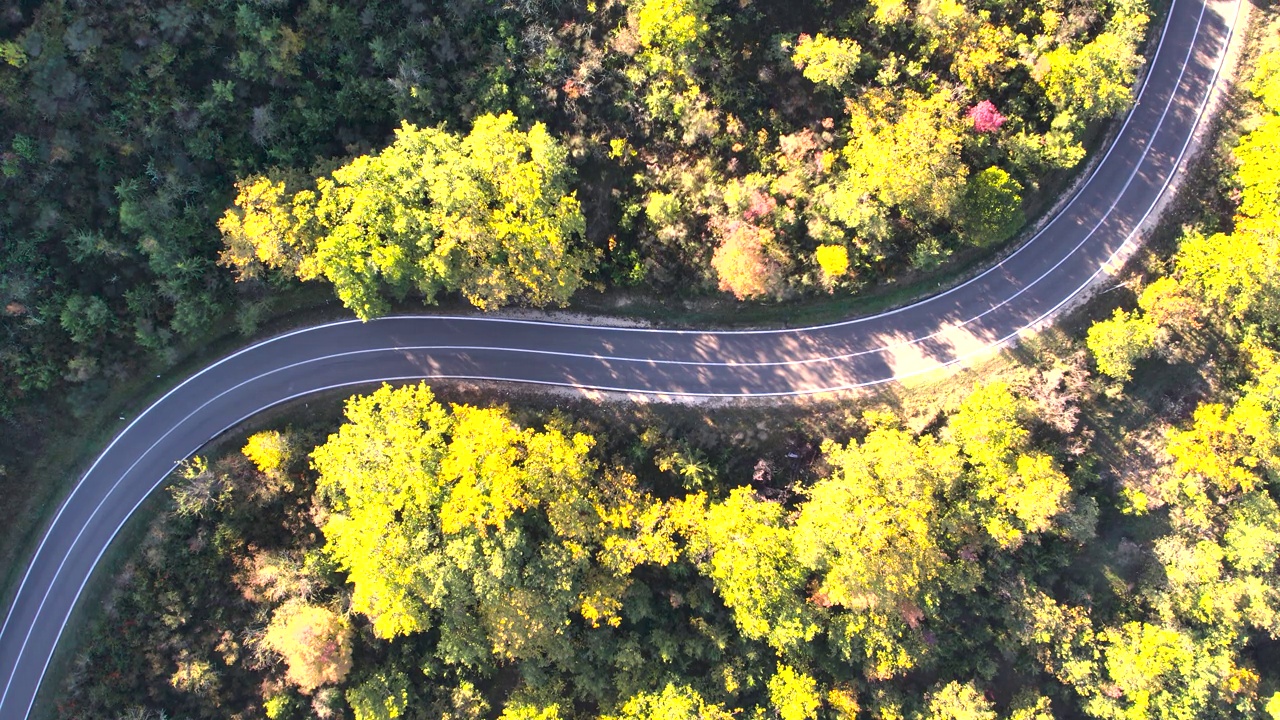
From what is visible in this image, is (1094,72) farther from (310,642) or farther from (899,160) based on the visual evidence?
(310,642)

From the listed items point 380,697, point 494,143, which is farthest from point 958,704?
point 494,143

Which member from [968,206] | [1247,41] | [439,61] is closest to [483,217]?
[439,61]

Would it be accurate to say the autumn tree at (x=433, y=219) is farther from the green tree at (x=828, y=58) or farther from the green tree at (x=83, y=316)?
the green tree at (x=828, y=58)

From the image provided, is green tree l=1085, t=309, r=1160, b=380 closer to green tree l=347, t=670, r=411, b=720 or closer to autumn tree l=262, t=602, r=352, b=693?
green tree l=347, t=670, r=411, b=720

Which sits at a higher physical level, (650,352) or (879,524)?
(650,352)

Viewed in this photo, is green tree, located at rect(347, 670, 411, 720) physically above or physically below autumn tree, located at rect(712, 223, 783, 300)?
below

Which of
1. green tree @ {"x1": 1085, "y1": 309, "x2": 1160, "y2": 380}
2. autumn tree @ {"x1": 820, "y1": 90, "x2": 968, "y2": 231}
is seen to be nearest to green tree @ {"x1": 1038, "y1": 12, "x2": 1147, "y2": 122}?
autumn tree @ {"x1": 820, "y1": 90, "x2": 968, "y2": 231}

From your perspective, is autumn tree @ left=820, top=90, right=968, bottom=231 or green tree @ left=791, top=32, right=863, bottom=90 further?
green tree @ left=791, top=32, right=863, bottom=90
